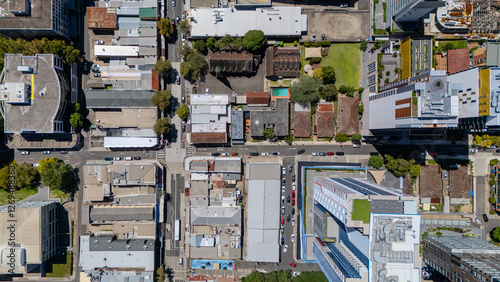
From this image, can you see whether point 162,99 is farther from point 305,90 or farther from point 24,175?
point 24,175

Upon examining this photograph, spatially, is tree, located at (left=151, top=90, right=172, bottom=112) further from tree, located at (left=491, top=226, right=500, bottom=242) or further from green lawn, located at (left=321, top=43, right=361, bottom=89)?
tree, located at (left=491, top=226, right=500, bottom=242)

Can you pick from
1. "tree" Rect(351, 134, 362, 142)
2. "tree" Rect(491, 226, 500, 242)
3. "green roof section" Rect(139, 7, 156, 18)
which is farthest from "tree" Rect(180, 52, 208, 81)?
"tree" Rect(491, 226, 500, 242)

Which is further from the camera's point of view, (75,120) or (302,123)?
(302,123)

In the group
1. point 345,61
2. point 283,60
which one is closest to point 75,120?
point 283,60

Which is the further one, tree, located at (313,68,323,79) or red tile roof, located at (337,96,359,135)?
red tile roof, located at (337,96,359,135)

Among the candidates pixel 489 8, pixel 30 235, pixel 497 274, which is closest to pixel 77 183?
pixel 30 235

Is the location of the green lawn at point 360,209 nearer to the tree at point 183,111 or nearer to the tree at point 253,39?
the tree at point 253,39
